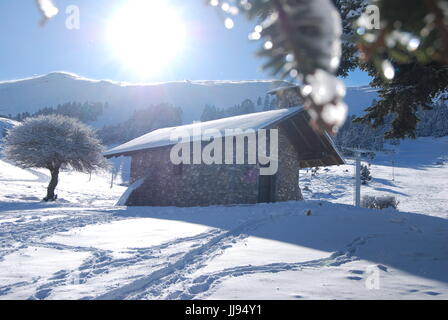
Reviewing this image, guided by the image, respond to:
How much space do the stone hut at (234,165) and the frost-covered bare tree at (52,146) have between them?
466 cm

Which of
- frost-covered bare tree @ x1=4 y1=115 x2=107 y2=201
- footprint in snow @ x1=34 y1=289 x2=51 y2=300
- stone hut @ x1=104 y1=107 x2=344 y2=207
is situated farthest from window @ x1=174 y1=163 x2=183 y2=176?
footprint in snow @ x1=34 y1=289 x2=51 y2=300

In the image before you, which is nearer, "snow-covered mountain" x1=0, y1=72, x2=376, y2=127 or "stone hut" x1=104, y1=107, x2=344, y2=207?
"stone hut" x1=104, y1=107, x2=344, y2=207

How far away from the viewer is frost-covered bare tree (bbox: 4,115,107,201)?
1802 cm

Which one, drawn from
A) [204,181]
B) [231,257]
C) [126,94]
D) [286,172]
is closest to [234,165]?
[204,181]

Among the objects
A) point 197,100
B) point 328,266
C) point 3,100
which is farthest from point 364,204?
point 3,100

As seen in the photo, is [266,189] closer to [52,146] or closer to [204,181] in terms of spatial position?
[204,181]

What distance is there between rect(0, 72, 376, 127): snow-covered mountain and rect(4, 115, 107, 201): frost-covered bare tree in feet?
287

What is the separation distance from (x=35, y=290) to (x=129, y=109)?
11925 centimetres

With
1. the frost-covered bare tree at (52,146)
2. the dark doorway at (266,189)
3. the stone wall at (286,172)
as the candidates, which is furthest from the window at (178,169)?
the frost-covered bare tree at (52,146)

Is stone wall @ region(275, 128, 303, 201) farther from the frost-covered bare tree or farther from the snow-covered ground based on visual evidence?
the frost-covered bare tree

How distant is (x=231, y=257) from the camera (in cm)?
472

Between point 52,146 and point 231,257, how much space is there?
17.5 meters

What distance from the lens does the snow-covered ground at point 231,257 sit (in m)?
3.22
